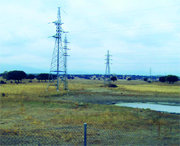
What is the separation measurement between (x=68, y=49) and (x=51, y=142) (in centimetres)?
4190

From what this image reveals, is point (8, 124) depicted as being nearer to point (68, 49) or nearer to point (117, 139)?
point (117, 139)

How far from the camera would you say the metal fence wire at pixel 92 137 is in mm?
9656

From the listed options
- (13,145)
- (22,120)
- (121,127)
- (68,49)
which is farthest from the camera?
(68,49)

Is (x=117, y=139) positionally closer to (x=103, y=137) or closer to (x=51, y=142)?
(x=103, y=137)

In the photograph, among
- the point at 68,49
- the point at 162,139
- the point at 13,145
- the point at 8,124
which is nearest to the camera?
the point at 13,145

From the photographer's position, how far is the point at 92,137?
1088 cm

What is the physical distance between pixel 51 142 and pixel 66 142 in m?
0.68

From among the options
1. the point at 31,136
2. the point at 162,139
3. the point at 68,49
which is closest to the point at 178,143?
the point at 162,139

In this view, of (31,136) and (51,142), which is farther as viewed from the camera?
(31,136)

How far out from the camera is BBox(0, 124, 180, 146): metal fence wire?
31.7 ft

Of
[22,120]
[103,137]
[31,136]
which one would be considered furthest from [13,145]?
[22,120]

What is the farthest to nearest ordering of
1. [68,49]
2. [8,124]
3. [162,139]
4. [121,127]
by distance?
[68,49], [8,124], [121,127], [162,139]

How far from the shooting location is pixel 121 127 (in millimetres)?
13234

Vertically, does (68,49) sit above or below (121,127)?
above
